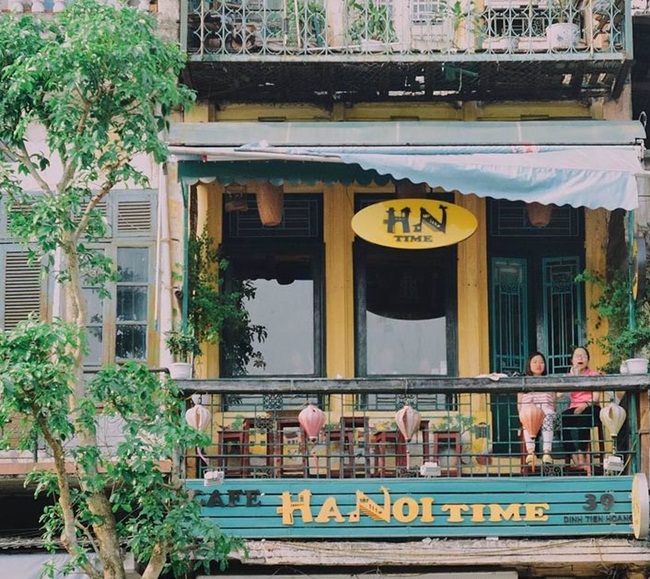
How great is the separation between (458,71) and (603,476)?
12.4 ft

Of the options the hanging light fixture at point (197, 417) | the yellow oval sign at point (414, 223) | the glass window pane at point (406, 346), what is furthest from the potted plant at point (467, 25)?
the hanging light fixture at point (197, 417)

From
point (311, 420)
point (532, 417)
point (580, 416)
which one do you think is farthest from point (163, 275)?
point (580, 416)

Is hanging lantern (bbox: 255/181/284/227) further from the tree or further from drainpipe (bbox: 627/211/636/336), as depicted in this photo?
drainpipe (bbox: 627/211/636/336)

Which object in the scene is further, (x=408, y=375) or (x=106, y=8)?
(x=408, y=375)

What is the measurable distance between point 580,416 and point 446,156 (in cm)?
253

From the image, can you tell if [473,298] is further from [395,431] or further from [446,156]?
[446,156]

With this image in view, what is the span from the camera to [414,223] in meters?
14.4

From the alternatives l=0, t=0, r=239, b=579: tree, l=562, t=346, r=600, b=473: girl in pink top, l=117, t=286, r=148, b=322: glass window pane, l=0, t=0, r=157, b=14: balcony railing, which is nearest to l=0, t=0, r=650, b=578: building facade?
l=117, t=286, r=148, b=322: glass window pane

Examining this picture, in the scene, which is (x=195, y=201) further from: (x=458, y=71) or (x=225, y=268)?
(x=458, y=71)

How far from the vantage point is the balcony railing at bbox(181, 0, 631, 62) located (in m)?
14.8

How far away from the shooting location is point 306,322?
15.5 meters

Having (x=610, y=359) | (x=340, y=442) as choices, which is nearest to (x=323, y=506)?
(x=340, y=442)

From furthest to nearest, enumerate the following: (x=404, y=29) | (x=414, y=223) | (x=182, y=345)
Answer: (x=404, y=29), (x=182, y=345), (x=414, y=223)

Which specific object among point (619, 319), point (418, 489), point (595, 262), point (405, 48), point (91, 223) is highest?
point (405, 48)
